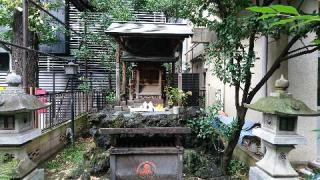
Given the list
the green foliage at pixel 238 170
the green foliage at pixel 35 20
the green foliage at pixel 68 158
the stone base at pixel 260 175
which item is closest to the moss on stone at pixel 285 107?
the stone base at pixel 260 175

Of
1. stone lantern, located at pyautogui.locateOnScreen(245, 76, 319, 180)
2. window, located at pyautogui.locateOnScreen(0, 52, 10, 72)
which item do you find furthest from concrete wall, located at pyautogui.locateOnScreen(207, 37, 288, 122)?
window, located at pyautogui.locateOnScreen(0, 52, 10, 72)

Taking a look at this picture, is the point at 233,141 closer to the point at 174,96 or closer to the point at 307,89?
the point at 307,89

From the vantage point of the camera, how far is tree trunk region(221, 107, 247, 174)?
285 inches

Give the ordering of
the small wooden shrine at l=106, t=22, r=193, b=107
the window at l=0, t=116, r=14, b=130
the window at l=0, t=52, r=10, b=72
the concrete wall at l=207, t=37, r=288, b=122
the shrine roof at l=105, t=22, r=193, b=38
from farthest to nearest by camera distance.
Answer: the window at l=0, t=52, r=10, b=72 < the small wooden shrine at l=106, t=22, r=193, b=107 < the shrine roof at l=105, t=22, r=193, b=38 < the concrete wall at l=207, t=37, r=288, b=122 < the window at l=0, t=116, r=14, b=130

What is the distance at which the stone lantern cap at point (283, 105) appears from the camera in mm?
4828

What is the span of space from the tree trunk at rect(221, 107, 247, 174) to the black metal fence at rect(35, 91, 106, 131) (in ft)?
15.5

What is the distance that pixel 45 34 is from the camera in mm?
14531

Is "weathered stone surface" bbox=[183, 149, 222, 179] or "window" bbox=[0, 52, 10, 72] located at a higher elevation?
"window" bbox=[0, 52, 10, 72]

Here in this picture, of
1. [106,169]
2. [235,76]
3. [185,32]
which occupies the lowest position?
[106,169]

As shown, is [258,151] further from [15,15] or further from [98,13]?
[98,13]

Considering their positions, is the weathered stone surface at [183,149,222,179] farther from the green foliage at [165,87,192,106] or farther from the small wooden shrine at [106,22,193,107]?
the small wooden shrine at [106,22,193,107]

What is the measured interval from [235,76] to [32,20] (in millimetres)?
8735

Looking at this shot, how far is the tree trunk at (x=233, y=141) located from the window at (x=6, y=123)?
4.82m

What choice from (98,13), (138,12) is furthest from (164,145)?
(138,12)
